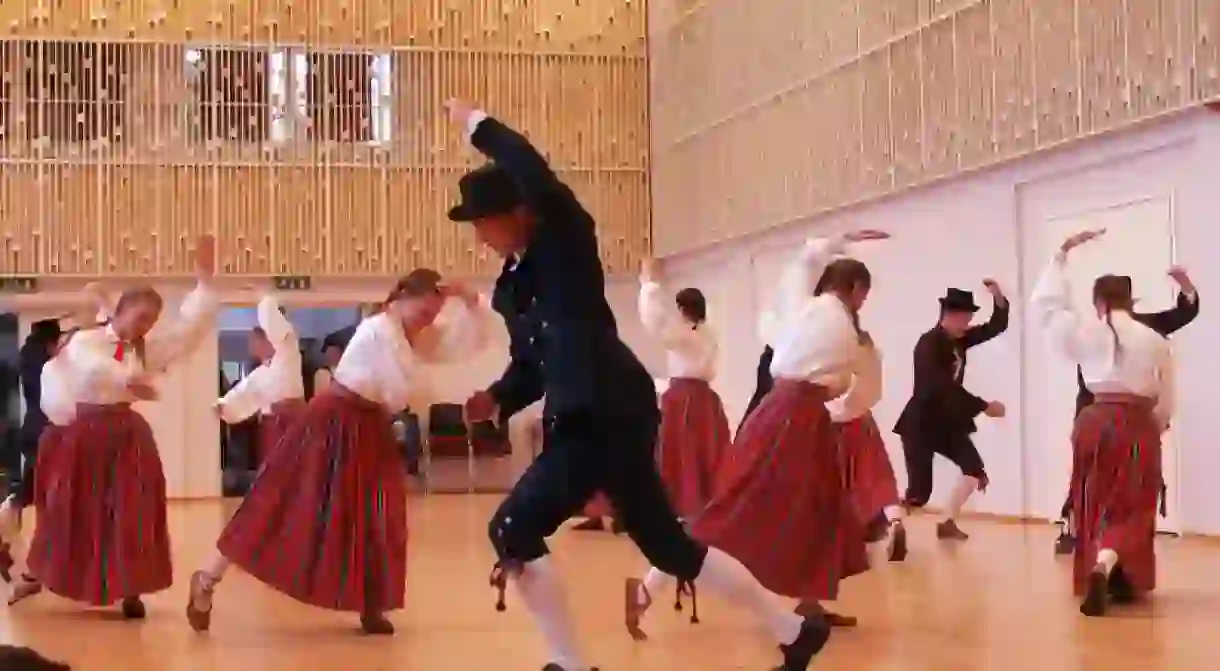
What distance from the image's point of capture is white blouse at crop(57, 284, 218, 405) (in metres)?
5.79

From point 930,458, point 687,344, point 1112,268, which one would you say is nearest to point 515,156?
point 687,344

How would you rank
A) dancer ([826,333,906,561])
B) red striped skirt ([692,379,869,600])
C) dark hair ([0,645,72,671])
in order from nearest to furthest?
dark hair ([0,645,72,671]) < red striped skirt ([692,379,869,600]) < dancer ([826,333,906,561])

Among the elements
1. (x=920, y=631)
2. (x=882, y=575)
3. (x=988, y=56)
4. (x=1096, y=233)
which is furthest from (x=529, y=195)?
(x=988, y=56)

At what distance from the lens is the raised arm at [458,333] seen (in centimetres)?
491

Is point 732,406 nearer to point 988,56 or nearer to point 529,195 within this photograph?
point 988,56

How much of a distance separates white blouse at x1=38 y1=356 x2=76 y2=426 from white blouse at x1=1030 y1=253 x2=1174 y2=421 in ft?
12.2

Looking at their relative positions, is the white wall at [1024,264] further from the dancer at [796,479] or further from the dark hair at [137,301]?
the dark hair at [137,301]

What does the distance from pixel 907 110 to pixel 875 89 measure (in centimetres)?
53

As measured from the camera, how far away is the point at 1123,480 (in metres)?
5.81

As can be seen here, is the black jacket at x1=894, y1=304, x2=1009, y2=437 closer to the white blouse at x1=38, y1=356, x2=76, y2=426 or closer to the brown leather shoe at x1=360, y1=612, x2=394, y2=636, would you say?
the brown leather shoe at x1=360, y1=612, x2=394, y2=636

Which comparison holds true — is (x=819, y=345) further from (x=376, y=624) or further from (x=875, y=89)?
(x=875, y=89)

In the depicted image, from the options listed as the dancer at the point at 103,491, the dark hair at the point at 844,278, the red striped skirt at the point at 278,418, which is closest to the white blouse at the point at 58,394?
the dancer at the point at 103,491

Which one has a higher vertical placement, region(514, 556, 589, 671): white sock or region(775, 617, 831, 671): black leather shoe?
region(514, 556, 589, 671): white sock

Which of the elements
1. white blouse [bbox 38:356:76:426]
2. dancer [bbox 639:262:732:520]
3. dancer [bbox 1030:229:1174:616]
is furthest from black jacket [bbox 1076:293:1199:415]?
white blouse [bbox 38:356:76:426]
